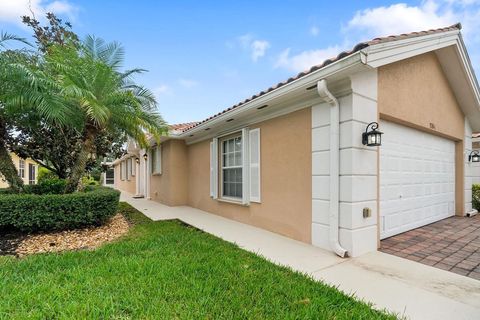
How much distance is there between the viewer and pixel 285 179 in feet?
20.0

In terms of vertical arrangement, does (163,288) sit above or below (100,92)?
below

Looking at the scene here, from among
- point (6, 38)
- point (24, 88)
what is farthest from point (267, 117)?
point (6, 38)

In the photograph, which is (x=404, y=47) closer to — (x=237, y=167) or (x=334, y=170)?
(x=334, y=170)

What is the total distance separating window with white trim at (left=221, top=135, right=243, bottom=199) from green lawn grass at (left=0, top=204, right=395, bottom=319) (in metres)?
3.40

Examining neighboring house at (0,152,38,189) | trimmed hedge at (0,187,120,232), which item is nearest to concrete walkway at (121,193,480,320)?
trimmed hedge at (0,187,120,232)

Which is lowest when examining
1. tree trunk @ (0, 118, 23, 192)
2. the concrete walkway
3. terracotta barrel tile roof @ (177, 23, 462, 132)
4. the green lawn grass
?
A: the concrete walkway

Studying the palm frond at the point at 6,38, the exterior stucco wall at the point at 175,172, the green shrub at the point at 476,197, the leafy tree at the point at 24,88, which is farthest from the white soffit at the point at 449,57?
the exterior stucco wall at the point at 175,172

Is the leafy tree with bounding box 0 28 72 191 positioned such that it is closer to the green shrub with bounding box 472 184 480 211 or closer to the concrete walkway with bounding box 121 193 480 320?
the concrete walkway with bounding box 121 193 480 320

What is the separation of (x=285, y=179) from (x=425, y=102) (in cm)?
454

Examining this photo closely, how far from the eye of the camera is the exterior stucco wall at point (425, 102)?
5.69 m

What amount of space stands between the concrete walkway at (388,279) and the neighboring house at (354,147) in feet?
→ 1.37

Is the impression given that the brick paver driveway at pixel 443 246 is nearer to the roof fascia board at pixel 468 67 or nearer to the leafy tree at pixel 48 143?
the roof fascia board at pixel 468 67

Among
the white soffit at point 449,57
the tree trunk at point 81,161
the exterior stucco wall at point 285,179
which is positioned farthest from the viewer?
the tree trunk at point 81,161

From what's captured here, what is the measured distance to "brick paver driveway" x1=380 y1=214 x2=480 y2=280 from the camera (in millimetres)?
4355
